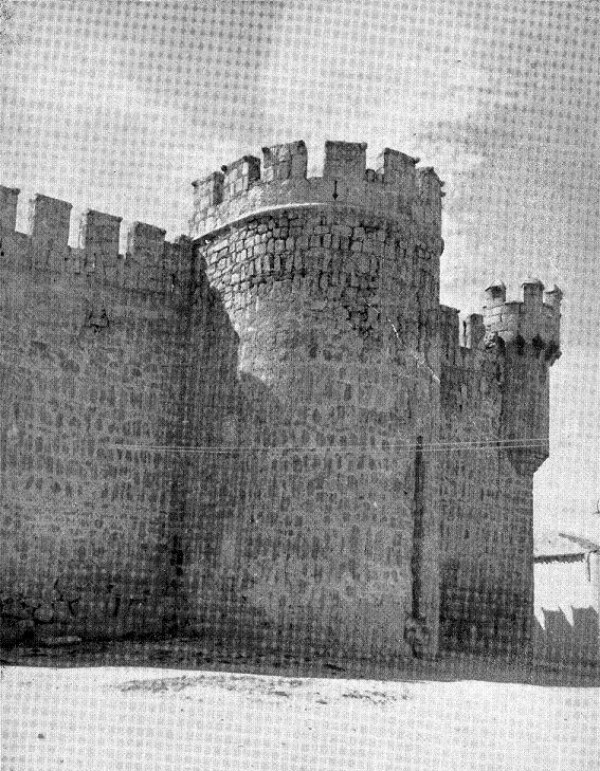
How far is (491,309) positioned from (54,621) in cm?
953

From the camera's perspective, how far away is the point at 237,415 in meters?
11.6

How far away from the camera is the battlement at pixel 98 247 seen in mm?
11570

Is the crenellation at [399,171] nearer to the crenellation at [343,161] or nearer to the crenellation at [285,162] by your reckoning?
the crenellation at [343,161]

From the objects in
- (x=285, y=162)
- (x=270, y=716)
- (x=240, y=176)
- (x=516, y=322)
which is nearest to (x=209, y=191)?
(x=240, y=176)

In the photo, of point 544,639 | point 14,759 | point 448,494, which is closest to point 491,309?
point 448,494

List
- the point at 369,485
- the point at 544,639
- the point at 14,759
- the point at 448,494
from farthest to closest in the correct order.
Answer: the point at 544,639, the point at 448,494, the point at 369,485, the point at 14,759

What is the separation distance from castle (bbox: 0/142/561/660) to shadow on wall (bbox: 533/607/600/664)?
9.72m

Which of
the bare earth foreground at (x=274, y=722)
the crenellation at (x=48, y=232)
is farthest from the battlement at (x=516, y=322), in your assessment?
the bare earth foreground at (x=274, y=722)

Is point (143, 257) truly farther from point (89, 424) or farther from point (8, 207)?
point (89, 424)

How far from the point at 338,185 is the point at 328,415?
8.70 ft

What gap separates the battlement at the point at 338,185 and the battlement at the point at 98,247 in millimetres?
775

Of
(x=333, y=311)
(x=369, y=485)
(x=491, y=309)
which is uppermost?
(x=491, y=309)

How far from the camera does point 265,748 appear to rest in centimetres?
659

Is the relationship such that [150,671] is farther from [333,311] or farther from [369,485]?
[333,311]
